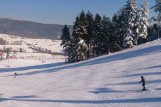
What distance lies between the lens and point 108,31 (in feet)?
301

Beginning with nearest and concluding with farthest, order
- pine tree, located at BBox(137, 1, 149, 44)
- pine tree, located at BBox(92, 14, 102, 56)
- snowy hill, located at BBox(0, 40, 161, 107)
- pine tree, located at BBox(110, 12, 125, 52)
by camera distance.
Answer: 1. snowy hill, located at BBox(0, 40, 161, 107)
2. pine tree, located at BBox(137, 1, 149, 44)
3. pine tree, located at BBox(92, 14, 102, 56)
4. pine tree, located at BBox(110, 12, 125, 52)

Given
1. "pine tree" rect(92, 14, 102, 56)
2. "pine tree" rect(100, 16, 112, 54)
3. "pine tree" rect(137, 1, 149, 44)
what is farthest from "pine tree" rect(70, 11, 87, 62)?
"pine tree" rect(137, 1, 149, 44)

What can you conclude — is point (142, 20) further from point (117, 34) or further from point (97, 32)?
point (97, 32)

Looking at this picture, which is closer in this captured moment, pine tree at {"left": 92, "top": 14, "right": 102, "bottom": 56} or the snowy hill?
the snowy hill

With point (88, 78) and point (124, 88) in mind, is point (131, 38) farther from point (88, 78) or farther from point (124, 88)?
point (124, 88)

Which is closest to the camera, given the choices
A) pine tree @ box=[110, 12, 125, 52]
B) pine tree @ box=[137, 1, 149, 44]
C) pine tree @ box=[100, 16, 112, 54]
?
pine tree @ box=[137, 1, 149, 44]

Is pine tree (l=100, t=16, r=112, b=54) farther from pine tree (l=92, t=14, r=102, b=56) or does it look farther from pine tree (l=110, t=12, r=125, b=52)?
pine tree (l=110, t=12, r=125, b=52)

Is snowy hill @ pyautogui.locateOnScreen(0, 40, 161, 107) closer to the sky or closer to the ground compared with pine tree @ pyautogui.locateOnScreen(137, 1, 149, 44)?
closer to the ground

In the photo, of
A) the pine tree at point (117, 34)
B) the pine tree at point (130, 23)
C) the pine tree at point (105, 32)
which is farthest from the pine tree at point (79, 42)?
the pine tree at point (130, 23)

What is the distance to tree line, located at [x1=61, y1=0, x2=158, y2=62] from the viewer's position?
8612cm

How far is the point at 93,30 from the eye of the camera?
91688 mm

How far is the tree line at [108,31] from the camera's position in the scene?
86.1 m

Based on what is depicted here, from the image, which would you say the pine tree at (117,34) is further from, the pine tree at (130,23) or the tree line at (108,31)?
the pine tree at (130,23)

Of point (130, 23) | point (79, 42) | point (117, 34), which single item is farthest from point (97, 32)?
point (130, 23)
